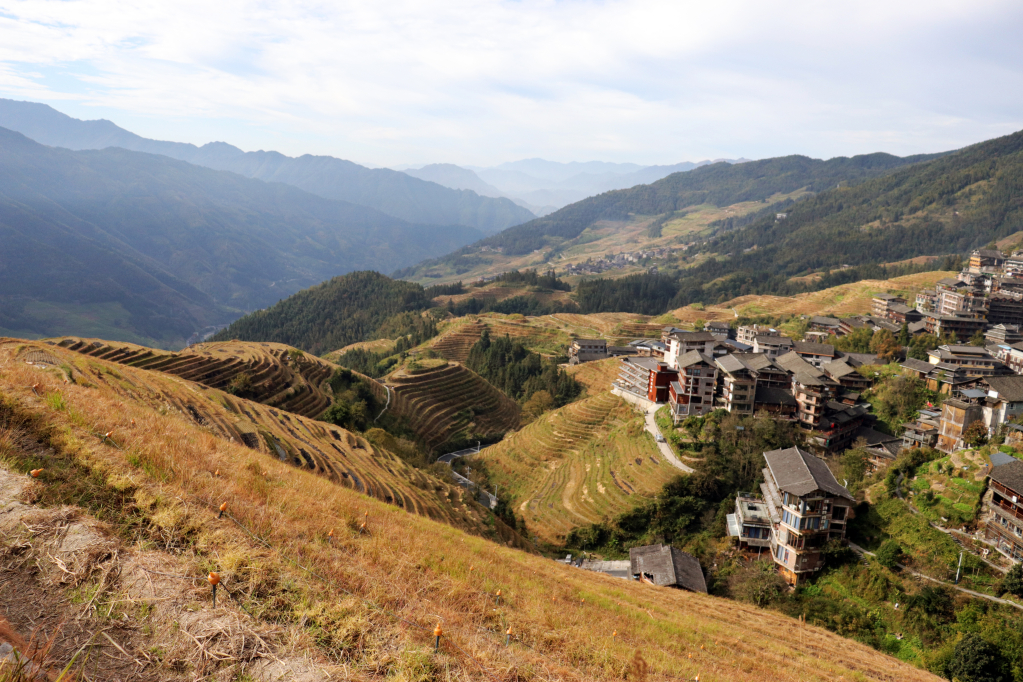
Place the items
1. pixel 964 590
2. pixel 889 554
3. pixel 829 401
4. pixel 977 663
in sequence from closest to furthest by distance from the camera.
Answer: pixel 977 663 < pixel 964 590 < pixel 889 554 < pixel 829 401

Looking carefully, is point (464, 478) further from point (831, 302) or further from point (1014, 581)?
point (831, 302)

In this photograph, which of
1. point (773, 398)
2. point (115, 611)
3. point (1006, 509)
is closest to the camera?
point (115, 611)

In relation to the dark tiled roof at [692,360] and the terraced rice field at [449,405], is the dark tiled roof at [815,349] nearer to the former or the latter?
the dark tiled roof at [692,360]

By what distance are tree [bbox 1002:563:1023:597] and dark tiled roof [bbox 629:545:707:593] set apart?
10363 mm

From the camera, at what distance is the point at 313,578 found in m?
6.67

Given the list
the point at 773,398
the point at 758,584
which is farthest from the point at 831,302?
the point at 758,584

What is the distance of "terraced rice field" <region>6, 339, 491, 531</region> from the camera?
1791 cm

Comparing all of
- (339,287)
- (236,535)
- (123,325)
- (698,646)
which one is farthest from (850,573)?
(123,325)

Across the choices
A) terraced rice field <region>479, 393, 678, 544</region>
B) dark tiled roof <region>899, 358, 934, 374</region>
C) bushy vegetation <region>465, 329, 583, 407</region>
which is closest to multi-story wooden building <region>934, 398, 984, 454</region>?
dark tiled roof <region>899, 358, 934, 374</region>

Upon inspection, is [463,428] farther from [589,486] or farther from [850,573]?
[850,573]

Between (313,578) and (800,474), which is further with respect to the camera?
(800,474)

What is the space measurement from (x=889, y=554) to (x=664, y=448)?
533 inches

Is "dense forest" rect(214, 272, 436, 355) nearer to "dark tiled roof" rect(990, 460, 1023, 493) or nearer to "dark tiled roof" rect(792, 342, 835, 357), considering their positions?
"dark tiled roof" rect(792, 342, 835, 357)

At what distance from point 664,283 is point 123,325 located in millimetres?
162484
